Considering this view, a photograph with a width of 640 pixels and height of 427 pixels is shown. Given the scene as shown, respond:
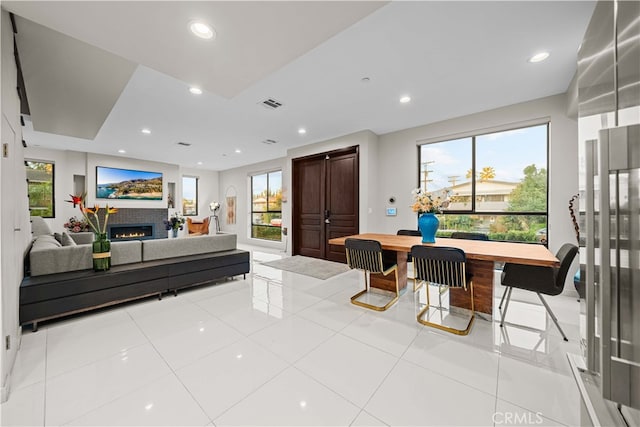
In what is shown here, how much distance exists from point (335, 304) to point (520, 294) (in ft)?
8.84

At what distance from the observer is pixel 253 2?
1615 millimetres

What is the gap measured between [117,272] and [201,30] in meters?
2.73

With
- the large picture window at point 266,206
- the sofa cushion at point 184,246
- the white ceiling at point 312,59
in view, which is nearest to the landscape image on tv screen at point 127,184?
the white ceiling at point 312,59

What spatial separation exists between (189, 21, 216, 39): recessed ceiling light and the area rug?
11.9ft

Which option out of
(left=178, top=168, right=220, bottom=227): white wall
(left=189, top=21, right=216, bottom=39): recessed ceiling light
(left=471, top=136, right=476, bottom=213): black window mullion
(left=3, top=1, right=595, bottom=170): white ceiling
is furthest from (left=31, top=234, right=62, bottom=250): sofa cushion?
(left=178, top=168, right=220, bottom=227): white wall

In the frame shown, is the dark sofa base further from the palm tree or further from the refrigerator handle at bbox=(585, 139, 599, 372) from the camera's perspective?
the palm tree

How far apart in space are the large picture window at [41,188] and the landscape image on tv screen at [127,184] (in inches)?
36.3

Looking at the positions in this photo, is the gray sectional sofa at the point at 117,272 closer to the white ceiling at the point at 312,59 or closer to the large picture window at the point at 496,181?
the white ceiling at the point at 312,59

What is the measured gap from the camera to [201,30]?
1871mm

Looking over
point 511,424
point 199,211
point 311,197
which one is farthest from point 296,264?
point 199,211

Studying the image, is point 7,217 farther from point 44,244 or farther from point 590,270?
point 590,270

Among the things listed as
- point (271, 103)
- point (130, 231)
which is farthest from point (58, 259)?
point (130, 231)

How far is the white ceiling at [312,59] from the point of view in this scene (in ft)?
5.76

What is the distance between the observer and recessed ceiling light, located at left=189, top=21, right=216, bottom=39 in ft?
5.93
